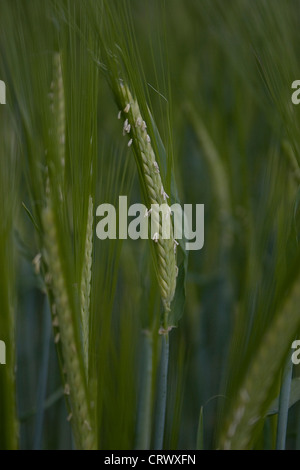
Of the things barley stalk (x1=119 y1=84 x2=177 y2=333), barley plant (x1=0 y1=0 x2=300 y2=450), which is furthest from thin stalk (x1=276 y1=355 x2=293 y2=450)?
barley stalk (x1=119 y1=84 x2=177 y2=333)

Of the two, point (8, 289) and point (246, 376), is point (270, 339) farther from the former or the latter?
point (8, 289)

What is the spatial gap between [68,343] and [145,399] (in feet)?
0.56

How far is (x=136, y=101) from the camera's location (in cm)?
39

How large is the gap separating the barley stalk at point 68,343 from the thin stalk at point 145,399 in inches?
4.8

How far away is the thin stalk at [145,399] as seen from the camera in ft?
1.61

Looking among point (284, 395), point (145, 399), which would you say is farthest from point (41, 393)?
point (284, 395)

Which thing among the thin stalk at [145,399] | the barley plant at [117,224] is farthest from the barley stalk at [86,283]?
the thin stalk at [145,399]

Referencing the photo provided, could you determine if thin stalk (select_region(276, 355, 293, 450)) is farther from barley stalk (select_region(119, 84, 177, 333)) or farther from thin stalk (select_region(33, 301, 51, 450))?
thin stalk (select_region(33, 301, 51, 450))

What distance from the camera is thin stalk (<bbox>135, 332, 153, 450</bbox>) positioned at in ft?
1.61

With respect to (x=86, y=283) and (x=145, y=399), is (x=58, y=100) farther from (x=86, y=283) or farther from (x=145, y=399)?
(x=145, y=399)

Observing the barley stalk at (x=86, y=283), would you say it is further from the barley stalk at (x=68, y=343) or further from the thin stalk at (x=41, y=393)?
the thin stalk at (x=41, y=393)

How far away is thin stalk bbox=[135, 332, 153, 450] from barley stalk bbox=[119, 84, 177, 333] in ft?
0.43

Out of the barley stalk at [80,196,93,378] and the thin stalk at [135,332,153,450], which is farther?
the thin stalk at [135,332,153,450]

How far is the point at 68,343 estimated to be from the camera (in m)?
0.37
